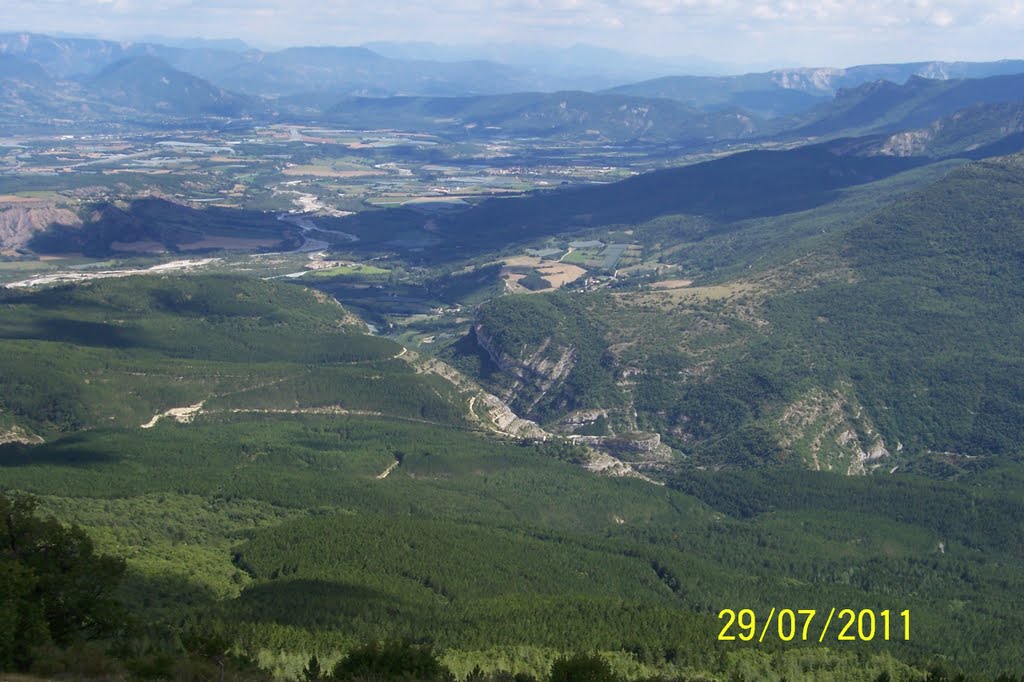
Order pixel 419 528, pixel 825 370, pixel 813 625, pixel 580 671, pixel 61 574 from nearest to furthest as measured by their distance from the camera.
A: pixel 580 671, pixel 61 574, pixel 813 625, pixel 419 528, pixel 825 370

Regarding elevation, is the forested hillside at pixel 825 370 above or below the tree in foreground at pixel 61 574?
below

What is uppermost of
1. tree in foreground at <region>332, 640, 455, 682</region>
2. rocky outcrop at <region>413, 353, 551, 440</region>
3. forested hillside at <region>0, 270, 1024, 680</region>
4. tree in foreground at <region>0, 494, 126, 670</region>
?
tree in foreground at <region>0, 494, 126, 670</region>

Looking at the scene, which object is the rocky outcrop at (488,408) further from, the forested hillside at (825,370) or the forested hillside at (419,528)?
the forested hillside at (825,370)

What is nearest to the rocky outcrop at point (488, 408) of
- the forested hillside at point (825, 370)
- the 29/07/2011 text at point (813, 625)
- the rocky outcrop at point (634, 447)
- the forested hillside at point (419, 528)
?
the forested hillside at point (419, 528)

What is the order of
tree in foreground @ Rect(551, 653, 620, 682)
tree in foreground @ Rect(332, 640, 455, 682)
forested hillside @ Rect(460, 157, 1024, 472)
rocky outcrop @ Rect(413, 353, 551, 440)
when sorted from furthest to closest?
1. rocky outcrop @ Rect(413, 353, 551, 440)
2. forested hillside @ Rect(460, 157, 1024, 472)
3. tree in foreground @ Rect(332, 640, 455, 682)
4. tree in foreground @ Rect(551, 653, 620, 682)

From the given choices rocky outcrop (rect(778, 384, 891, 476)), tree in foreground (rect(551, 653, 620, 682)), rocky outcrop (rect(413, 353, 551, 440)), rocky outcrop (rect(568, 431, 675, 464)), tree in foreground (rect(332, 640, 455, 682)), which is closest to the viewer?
tree in foreground (rect(551, 653, 620, 682))

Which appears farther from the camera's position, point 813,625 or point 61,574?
point 813,625

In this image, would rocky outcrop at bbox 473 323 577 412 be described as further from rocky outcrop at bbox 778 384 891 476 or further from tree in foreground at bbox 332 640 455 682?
tree in foreground at bbox 332 640 455 682

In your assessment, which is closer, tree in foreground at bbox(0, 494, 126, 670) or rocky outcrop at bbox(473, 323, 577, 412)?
tree in foreground at bbox(0, 494, 126, 670)

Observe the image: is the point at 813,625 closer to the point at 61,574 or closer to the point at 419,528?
the point at 419,528

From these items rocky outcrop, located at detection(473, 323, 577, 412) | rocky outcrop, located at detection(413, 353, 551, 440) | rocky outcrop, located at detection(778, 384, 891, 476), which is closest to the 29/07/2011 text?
rocky outcrop, located at detection(778, 384, 891, 476)

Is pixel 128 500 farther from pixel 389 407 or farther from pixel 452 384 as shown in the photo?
pixel 452 384

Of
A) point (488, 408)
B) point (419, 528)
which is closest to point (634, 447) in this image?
point (488, 408)
